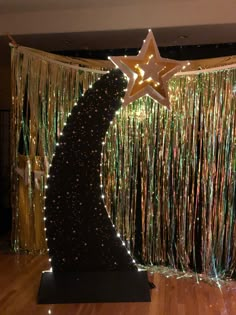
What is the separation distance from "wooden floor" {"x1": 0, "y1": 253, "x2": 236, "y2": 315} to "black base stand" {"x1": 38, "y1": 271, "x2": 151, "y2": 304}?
0.04m

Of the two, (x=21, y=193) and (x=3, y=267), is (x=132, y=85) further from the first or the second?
(x=3, y=267)

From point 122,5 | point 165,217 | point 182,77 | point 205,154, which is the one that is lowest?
point 165,217

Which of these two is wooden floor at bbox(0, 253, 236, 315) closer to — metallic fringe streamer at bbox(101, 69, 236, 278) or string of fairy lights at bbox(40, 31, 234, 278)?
metallic fringe streamer at bbox(101, 69, 236, 278)

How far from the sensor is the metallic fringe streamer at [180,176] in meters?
2.99

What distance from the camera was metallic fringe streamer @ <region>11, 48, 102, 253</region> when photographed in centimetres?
328

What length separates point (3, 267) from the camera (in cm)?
311

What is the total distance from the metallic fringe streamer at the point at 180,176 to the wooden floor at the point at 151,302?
288 mm

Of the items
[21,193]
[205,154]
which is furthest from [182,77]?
[21,193]

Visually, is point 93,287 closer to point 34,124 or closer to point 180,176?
point 180,176

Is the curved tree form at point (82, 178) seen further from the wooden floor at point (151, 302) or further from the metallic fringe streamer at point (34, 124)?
the metallic fringe streamer at point (34, 124)

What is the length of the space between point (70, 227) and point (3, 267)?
0.94m

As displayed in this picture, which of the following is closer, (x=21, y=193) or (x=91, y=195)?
(x=91, y=195)

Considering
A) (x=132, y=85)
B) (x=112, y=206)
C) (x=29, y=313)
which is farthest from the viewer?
(x=112, y=206)

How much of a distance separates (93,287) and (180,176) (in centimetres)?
115
